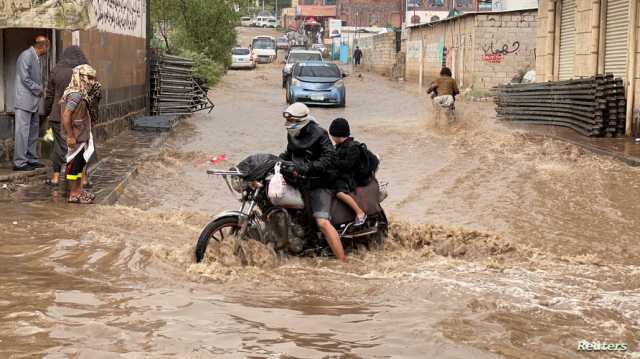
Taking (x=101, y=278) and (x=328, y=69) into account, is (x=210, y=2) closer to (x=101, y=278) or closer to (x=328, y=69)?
(x=328, y=69)

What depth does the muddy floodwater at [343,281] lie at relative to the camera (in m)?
5.75

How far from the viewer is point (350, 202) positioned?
8.30 m

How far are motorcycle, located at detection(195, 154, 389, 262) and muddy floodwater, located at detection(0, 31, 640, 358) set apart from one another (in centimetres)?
14

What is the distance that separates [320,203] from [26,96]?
5221mm

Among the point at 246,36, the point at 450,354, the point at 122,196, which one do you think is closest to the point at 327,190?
the point at 450,354

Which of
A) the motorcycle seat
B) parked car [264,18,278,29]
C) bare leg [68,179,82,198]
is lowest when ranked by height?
bare leg [68,179,82,198]

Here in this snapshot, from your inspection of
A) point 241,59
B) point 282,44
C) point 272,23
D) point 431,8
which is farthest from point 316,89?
point 272,23

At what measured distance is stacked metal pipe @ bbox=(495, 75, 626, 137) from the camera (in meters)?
19.5

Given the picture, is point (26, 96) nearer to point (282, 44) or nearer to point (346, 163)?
point (346, 163)

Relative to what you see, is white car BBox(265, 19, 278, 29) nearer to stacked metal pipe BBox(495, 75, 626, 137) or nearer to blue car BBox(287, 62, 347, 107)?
blue car BBox(287, 62, 347, 107)

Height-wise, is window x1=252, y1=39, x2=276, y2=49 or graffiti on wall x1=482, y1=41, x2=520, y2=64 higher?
window x1=252, y1=39, x2=276, y2=49

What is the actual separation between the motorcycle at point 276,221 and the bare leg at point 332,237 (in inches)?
5.5

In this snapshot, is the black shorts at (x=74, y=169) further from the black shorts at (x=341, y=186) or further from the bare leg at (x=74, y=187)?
the black shorts at (x=341, y=186)

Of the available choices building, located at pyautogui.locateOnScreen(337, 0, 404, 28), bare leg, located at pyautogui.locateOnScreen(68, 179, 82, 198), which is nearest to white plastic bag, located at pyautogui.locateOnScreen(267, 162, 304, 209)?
bare leg, located at pyautogui.locateOnScreen(68, 179, 82, 198)
